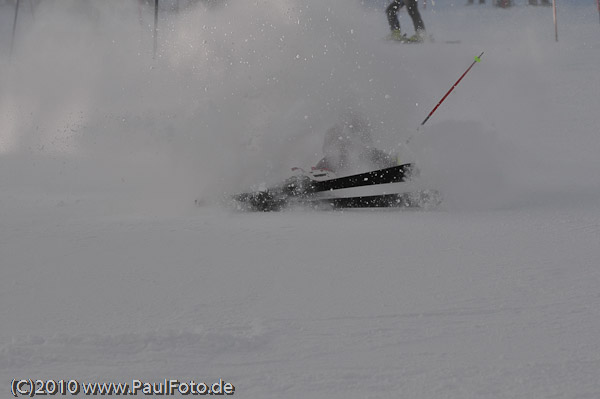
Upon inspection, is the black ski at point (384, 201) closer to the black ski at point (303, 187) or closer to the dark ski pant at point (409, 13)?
the black ski at point (303, 187)

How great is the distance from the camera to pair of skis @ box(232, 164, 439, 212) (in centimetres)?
628

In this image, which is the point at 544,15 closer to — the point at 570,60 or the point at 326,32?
the point at 570,60

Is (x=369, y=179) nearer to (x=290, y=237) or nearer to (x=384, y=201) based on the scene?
(x=384, y=201)

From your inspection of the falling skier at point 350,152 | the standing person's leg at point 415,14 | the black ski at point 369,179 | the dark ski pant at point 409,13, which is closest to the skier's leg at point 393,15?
the dark ski pant at point 409,13

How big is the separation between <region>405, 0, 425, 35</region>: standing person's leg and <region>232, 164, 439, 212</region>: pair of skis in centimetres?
1010

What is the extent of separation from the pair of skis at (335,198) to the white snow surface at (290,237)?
16cm

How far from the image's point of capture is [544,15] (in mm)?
23578

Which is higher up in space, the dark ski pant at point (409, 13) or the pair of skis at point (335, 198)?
the dark ski pant at point (409, 13)

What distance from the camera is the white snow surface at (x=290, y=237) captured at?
306 centimetres

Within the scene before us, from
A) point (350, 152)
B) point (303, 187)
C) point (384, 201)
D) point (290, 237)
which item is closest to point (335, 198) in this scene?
point (303, 187)

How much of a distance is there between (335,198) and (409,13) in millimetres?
10786

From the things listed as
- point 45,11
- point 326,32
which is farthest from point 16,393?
point 45,11

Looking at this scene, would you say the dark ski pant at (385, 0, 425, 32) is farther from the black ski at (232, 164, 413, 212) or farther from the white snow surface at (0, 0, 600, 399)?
the black ski at (232, 164, 413, 212)

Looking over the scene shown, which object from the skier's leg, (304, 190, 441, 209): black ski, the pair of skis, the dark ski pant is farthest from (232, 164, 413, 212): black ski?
the skier's leg
